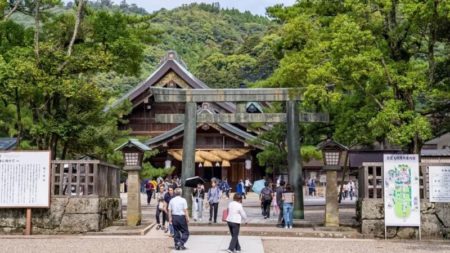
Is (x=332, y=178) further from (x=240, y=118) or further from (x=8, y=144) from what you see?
(x=8, y=144)

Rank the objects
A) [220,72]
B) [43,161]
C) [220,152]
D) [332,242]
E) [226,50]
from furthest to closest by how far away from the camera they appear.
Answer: [226,50]
[220,72]
[220,152]
[43,161]
[332,242]

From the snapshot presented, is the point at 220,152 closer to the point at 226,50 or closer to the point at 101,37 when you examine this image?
the point at 101,37

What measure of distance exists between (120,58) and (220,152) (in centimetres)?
1931

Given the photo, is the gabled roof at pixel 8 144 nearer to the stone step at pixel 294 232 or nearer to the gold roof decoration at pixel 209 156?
the stone step at pixel 294 232

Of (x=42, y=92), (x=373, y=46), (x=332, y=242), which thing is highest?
(x=373, y=46)

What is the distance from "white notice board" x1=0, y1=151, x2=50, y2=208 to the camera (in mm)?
16891

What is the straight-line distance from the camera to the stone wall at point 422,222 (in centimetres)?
1667

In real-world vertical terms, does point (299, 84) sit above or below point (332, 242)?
above

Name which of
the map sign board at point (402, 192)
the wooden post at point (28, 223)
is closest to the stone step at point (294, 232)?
the map sign board at point (402, 192)

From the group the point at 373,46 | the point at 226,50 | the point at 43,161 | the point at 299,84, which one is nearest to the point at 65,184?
the point at 43,161

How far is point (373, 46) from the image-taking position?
61.3ft

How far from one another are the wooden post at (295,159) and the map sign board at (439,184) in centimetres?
495

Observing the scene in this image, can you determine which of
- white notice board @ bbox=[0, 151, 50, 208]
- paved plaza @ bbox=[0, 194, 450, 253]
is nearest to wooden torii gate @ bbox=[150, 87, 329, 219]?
paved plaza @ bbox=[0, 194, 450, 253]

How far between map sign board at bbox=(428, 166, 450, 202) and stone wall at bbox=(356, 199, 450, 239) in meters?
0.20
